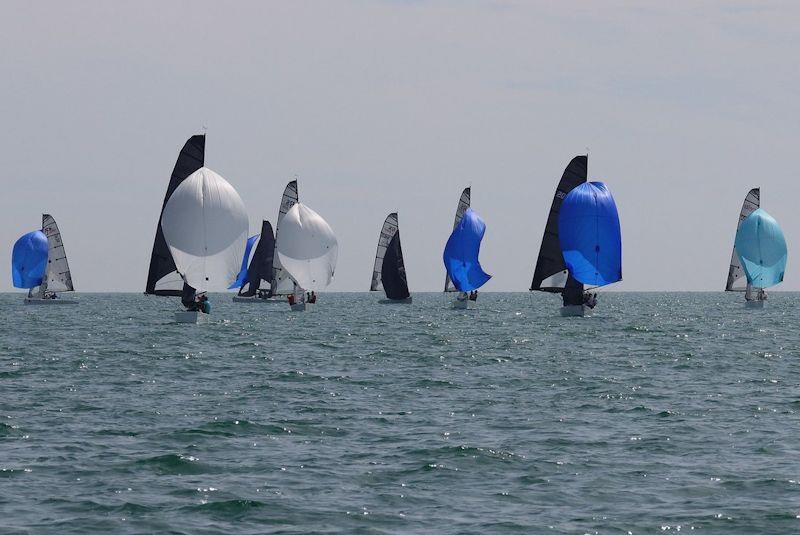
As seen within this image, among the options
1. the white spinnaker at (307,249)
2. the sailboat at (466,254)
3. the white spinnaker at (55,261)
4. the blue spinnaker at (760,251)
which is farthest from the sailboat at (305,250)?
the blue spinnaker at (760,251)

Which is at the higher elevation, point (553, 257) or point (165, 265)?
point (553, 257)

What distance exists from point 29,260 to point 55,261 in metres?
2.28

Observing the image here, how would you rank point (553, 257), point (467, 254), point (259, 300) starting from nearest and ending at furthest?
point (553, 257) < point (467, 254) < point (259, 300)

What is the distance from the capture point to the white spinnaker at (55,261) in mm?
105188

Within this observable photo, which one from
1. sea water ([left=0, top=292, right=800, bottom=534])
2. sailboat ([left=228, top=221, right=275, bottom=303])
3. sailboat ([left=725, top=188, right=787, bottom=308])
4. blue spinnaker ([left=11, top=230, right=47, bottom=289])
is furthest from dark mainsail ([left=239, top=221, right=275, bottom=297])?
sea water ([left=0, top=292, right=800, bottom=534])

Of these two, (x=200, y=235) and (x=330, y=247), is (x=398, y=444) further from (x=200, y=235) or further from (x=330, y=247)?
(x=330, y=247)

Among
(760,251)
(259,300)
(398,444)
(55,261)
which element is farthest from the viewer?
(259,300)

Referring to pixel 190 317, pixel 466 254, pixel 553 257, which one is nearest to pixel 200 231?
pixel 190 317

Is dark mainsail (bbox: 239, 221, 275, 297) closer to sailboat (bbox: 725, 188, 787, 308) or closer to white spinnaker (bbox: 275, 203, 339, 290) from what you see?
white spinnaker (bbox: 275, 203, 339, 290)

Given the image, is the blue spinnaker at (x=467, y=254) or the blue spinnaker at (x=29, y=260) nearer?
the blue spinnaker at (x=467, y=254)

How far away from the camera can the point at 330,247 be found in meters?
88.9

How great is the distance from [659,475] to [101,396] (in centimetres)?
1393

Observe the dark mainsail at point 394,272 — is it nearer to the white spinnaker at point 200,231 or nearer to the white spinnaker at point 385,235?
the white spinnaker at point 385,235

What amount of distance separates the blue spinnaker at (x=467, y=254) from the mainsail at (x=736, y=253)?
24300mm
